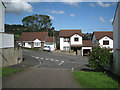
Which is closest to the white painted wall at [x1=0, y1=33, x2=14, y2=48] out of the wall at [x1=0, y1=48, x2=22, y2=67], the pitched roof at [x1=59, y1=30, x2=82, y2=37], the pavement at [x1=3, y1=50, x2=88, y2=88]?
the wall at [x1=0, y1=48, x2=22, y2=67]

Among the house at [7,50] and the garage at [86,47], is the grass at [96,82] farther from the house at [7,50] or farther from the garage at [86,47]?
the garage at [86,47]

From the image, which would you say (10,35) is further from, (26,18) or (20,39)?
(26,18)

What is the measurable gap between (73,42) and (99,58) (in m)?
30.3

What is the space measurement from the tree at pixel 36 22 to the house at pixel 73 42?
2308cm

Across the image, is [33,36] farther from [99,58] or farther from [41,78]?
[41,78]

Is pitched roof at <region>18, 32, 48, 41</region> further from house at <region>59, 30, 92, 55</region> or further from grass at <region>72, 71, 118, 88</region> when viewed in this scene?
grass at <region>72, 71, 118, 88</region>

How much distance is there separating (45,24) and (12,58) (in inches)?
1984

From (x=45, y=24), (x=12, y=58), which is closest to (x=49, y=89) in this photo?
(x=12, y=58)

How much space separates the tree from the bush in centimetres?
5446

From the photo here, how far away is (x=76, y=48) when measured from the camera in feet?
152

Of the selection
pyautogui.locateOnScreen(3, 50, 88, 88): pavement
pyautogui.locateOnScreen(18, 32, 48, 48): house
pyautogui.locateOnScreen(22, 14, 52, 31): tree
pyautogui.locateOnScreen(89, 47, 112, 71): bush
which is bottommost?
pyautogui.locateOnScreen(3, 50, 88, 88): pavement

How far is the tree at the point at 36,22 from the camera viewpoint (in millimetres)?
68125

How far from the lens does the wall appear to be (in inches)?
677

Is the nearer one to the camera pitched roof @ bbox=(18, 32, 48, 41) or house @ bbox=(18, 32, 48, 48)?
house @ bbox=(18, 32, 48, 48)
